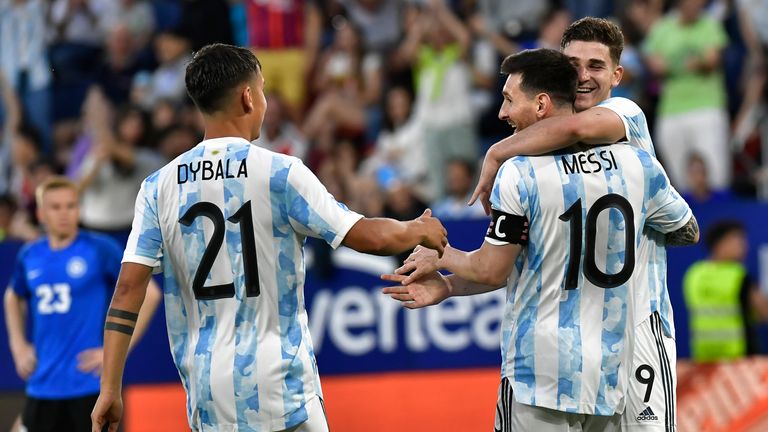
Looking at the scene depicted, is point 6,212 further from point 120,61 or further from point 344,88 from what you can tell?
point 344,88

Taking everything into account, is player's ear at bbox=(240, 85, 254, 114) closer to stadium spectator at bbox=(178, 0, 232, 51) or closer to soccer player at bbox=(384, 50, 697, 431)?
soccer player at bbox=(384, 50, 697, 431)

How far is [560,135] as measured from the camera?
4555mm

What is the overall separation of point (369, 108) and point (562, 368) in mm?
8688

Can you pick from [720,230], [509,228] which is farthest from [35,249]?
[720,230]

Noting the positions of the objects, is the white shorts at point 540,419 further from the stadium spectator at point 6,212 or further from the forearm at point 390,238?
the stadium spectator at point 6,212

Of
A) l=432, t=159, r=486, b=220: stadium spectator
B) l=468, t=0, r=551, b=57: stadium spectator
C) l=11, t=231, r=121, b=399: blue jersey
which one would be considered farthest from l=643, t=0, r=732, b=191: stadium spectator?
l=11, t=231, r=121, b=399: blue jersey

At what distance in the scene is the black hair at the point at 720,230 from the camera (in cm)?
1049

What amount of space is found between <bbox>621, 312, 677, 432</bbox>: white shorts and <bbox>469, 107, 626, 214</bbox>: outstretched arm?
2.64 ft

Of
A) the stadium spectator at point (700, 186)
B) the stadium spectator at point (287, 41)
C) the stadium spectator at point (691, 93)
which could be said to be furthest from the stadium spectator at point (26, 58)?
the stadium spectator at point (700, 186)

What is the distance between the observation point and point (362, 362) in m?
10.3

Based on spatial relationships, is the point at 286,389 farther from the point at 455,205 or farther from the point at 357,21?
the point at 357,21

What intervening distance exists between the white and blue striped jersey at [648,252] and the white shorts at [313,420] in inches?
53.2

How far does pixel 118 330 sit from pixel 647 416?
7.03 ft

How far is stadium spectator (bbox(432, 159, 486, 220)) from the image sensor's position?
1146 cm
